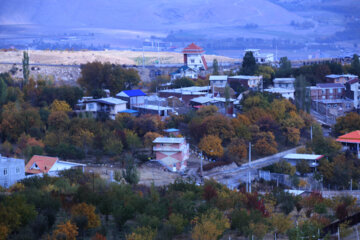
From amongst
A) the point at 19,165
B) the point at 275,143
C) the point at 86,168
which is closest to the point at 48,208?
the point at 19,165

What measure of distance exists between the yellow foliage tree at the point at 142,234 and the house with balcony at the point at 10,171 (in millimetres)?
5042

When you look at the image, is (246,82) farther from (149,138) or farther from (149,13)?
(149,13)

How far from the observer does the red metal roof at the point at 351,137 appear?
65.1 ft

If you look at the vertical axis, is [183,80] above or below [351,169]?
above

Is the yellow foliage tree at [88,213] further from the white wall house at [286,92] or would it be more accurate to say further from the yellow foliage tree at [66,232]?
the white wall house at [286,92]

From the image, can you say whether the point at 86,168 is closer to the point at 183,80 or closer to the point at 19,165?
the point at 19,165

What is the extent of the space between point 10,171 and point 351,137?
9959 mm

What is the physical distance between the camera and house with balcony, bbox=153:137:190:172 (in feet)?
61.5

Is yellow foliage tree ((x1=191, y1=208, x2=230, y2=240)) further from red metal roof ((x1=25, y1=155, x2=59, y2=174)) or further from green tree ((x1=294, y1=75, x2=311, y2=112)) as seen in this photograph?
green tree ((x1=294, y1=75, x2=311, y2=112))

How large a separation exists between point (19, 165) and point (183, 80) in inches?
497

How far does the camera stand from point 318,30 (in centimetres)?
8312

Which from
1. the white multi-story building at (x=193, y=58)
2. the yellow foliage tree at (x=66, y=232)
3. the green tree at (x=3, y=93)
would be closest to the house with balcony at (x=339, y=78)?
the white multi-story building at (x=193, y=58)

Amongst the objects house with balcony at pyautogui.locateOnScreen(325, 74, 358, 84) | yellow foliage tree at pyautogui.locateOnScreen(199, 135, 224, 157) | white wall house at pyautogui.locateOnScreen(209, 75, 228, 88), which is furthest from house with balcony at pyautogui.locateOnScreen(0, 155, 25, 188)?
house with balcony at pyautogui.locateOnScreen(325, 74, 358, 84)

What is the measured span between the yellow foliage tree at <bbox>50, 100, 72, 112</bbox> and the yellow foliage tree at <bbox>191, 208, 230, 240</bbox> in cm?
1056
